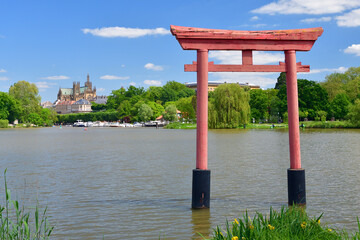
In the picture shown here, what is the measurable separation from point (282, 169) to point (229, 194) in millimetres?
6245

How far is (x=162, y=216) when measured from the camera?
9156mm

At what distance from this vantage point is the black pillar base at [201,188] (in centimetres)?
896

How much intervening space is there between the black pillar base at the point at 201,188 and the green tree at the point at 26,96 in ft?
366

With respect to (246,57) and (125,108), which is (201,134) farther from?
(125,108)

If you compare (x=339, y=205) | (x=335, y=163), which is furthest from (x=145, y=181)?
(x=335, y=163)

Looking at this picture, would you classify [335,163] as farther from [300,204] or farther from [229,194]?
[300,204]

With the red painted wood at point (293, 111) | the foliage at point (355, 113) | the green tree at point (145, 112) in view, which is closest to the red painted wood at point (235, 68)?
the red painted wood at point (293, 111)

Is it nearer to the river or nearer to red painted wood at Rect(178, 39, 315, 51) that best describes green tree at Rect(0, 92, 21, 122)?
the river

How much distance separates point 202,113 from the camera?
358 inches

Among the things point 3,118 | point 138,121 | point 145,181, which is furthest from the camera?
point 138,121

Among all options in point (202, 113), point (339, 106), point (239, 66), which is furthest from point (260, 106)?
point (202, 113)

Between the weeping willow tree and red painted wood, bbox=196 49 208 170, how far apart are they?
54.2m

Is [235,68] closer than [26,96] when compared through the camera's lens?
Yes

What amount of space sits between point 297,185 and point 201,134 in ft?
7.73
